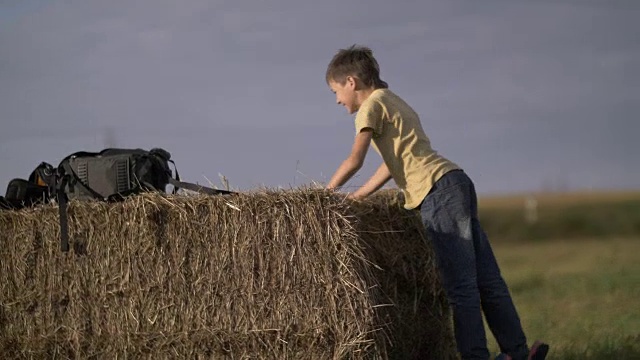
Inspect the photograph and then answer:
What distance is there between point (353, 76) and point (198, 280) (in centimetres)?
154

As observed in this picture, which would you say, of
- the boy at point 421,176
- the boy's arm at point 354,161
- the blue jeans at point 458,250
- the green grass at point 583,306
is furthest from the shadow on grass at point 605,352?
the boy's arm at point 354,161

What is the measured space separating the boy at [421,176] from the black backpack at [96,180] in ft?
3.05

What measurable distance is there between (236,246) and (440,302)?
180 centimetres

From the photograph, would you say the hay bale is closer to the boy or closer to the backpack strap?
the backpack strap

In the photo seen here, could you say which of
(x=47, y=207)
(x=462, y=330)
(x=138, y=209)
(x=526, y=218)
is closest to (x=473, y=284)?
(x=462, y=330)

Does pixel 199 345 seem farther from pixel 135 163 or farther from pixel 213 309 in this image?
pixel 135 163

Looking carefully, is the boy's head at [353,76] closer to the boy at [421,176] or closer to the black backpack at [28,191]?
the boy at [421,176]

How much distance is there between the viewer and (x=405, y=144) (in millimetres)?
6301

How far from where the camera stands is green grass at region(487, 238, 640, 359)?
8.17 metres

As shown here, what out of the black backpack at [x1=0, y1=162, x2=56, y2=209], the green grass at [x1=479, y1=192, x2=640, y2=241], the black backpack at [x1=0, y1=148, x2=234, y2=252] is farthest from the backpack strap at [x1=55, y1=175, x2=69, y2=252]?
the green grass at [x1=479, y1=192, x2=640, y2=241]

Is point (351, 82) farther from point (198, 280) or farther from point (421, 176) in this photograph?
point (198, 280)

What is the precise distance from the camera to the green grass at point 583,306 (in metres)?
8.17

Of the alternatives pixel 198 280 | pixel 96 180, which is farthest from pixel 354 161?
pixel 96 180

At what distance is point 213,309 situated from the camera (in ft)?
19.6
